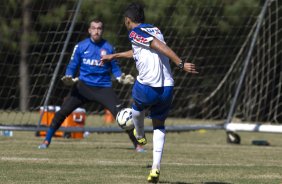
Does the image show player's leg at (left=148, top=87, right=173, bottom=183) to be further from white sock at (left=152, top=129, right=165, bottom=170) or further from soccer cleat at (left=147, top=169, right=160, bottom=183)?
soccer cleat at (left=147, top=169, right=160, bottom=183)

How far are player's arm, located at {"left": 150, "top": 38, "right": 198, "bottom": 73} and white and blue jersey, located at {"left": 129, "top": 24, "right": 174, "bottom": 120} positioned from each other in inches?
3.3

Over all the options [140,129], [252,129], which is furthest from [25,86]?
[140,129]

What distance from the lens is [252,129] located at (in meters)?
15.6

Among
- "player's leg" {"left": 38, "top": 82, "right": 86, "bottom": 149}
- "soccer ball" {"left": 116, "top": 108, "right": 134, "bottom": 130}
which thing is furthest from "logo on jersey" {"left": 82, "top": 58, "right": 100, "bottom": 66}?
"soccer ball" {"left": 116, "top": 108, "right": 134, "bottom": 130}

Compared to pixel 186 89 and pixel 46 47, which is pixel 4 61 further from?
pixel 186 89

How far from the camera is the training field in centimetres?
916

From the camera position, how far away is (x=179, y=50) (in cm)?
1762

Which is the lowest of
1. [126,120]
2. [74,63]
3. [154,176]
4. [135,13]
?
[154,176]

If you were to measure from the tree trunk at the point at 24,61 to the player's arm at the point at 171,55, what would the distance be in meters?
7.55

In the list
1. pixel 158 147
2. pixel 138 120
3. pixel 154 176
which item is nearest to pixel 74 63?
A: pixel 138 120

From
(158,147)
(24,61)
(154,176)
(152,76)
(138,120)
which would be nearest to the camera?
(154,176)

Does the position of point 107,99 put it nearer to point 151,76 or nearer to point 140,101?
point 140,101

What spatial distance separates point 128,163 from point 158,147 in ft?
7.20

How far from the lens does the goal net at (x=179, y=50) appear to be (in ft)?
53.0
